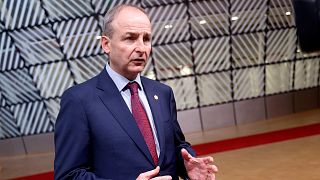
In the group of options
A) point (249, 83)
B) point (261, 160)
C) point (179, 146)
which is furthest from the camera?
point (249, 83)

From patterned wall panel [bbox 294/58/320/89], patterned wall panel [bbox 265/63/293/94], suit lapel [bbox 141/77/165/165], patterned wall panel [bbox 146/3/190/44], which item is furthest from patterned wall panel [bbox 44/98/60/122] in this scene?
suit lapel [bbox 141/77/165/165]

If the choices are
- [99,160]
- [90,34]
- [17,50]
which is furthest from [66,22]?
[99,160]

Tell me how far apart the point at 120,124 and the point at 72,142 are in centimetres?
26

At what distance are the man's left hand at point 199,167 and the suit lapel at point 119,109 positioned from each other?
0.88 ft

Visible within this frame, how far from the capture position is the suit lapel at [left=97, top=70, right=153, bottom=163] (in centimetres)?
171

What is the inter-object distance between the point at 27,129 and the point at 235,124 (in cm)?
873

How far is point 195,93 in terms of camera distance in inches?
526

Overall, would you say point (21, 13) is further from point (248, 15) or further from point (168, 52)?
point (248, 15)

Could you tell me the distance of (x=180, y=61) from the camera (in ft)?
42.7

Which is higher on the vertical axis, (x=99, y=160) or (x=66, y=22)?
(x=66, y=22)

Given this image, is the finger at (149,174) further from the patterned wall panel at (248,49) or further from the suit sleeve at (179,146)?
the patterned wall panel at (248,49)

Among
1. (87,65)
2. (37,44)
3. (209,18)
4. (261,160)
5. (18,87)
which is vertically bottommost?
(261,160)

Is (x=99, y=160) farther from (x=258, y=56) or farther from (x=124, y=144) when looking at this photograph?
(x=258, y=56)

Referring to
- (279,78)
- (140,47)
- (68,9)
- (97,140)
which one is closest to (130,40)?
(140,47)
